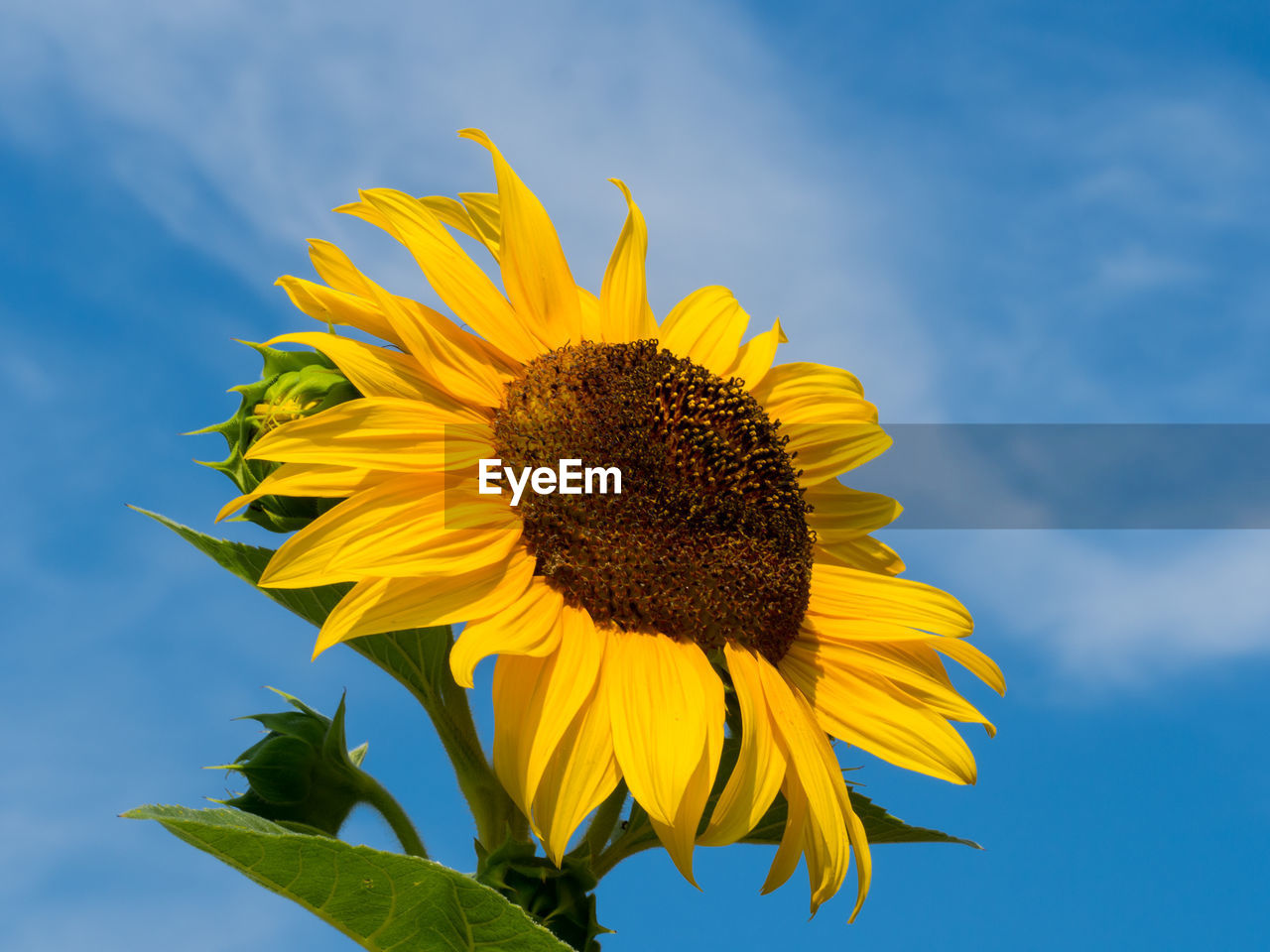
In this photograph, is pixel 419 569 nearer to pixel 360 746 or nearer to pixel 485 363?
pixel 485 363

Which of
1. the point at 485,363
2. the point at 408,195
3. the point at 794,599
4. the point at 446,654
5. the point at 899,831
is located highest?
the point at 408,195

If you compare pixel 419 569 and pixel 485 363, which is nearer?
pixel 419 569

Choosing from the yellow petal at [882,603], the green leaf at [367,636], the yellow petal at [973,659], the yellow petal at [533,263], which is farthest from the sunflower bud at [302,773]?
the yellow petal at [973,659]

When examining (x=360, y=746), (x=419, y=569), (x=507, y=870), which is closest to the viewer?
(x=419, y=569)

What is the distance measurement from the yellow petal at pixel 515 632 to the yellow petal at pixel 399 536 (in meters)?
0.13

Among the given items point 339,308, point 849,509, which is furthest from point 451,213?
point 849,509

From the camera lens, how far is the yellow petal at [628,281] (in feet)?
11.6

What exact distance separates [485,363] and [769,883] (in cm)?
149

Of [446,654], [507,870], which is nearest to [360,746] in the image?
[446,654]

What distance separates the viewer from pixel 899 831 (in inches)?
129

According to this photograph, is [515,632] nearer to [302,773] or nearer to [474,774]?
[474,774]

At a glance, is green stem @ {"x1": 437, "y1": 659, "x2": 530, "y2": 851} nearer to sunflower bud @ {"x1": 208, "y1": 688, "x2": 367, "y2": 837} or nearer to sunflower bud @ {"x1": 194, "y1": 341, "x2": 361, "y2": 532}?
sunflower bud @ {"x1": 208, "y1": 688, "x2": 367, "y2": 837}

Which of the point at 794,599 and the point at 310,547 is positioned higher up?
the point at 794,599

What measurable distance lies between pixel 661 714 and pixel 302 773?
45.5 inches
